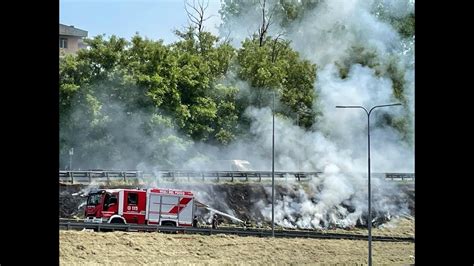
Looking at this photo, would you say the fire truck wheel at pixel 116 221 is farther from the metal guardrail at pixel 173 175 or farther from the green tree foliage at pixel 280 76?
the green tree foliage at pixel 280 76

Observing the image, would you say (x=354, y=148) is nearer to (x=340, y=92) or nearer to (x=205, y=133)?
(x=340, y=92)

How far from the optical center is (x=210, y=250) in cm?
1569

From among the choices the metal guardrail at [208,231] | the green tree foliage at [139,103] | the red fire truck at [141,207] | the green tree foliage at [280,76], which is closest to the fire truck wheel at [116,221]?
the red fire truck at [141,207]

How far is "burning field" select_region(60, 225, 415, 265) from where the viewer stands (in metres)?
14.3

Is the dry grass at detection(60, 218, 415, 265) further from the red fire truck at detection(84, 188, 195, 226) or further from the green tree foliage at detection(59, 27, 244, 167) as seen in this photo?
the green tree foliage at detection(59, 27, 244, 167)

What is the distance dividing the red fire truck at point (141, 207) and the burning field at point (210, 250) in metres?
1.21

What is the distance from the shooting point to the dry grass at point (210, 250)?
46.8 ft

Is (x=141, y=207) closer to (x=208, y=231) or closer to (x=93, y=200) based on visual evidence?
(x=93, y=200)

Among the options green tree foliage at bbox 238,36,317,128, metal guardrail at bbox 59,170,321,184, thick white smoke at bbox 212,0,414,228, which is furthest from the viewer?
green tree foliage at bbox 238,36,317,128

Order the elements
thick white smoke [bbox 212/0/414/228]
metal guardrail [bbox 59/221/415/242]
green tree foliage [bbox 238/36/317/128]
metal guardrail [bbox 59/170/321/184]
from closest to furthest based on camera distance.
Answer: metal guardrail [bbox 59/221/415/242] < metal guardrail [bbox 59/170/321/184] < thick white smoke [bbox 212/0/414/228] < green tree foliage [bbox 238/36/317/128]

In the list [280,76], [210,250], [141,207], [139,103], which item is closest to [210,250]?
[210,250]

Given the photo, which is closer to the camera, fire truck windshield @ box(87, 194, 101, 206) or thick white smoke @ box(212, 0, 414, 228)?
fire truck windshield @ box(87, 194, 101, 206)

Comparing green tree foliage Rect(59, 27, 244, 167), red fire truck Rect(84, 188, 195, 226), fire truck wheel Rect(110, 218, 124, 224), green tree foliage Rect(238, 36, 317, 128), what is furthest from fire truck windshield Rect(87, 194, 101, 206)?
green tree foliage Rect(238, 36, 317, 128)
